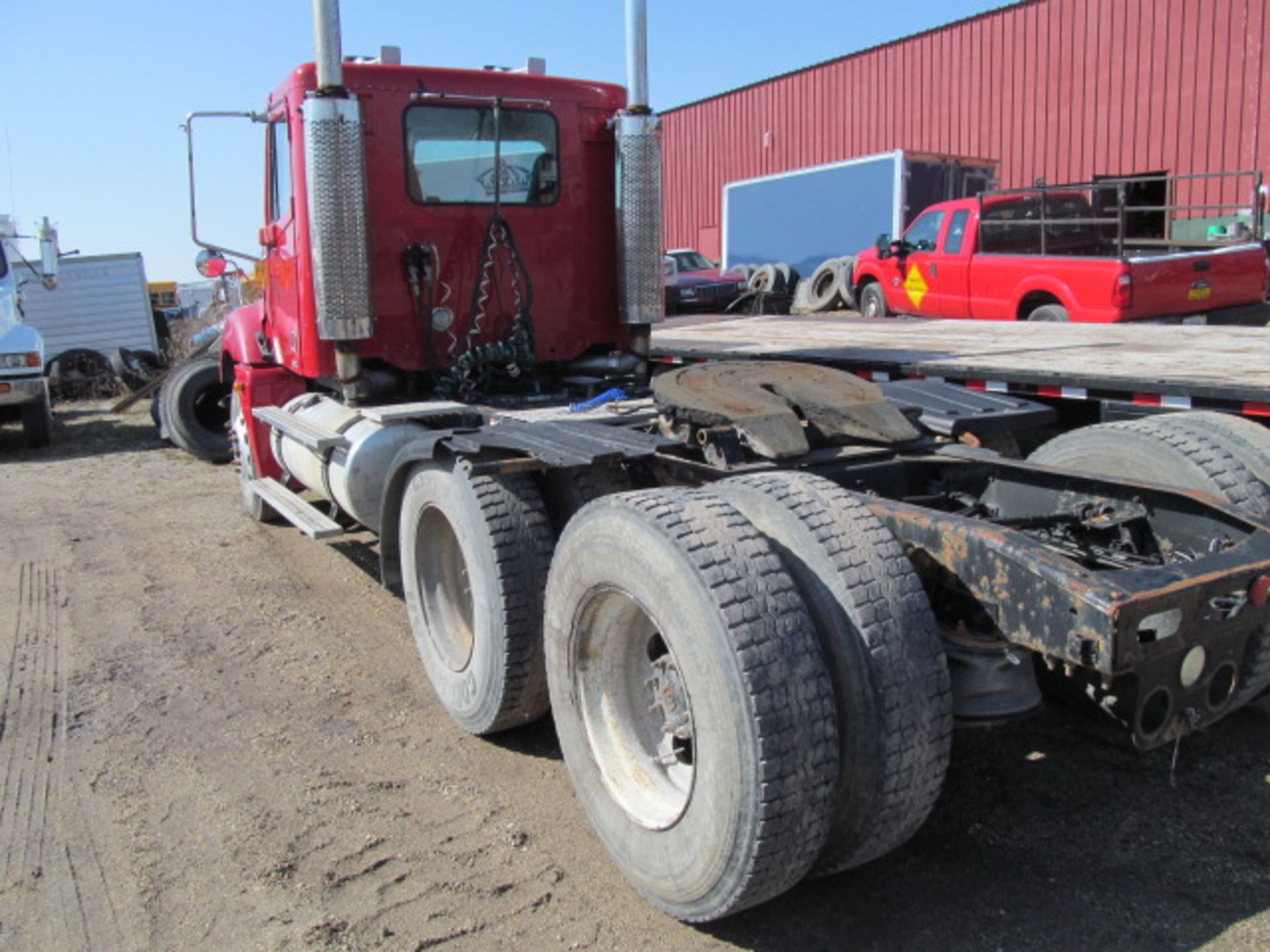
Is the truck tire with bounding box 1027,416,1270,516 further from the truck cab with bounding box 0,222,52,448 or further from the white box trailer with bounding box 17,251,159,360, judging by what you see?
the white box trailer with bounding box 17,251,159,360

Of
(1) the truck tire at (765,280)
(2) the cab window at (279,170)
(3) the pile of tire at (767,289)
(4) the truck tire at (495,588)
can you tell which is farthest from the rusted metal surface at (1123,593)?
(1) the truck tire at (765,280)

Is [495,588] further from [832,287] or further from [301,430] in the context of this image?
[832,287]

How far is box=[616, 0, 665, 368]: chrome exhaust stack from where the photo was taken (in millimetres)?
5746

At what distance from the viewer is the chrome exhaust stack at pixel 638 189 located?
575cm

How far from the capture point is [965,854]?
3.09 metres

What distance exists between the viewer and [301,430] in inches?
224

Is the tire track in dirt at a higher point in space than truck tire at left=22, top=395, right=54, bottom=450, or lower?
lower

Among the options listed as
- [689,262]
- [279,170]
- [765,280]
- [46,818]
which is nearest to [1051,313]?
[279,170]

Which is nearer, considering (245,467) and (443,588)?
(443,588)

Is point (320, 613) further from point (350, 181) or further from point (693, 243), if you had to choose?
point (693, 243)

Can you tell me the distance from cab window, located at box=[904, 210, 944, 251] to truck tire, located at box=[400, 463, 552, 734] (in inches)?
431

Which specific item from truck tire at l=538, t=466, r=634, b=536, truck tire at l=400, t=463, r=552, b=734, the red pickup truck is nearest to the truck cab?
truck tire at l=400, t=463, r=552, b=734

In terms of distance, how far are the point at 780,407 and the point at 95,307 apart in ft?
58.8

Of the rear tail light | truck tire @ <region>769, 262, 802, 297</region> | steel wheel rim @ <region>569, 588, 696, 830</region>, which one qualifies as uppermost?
truck tire @ <region>769, 262, 802, 297</region>
